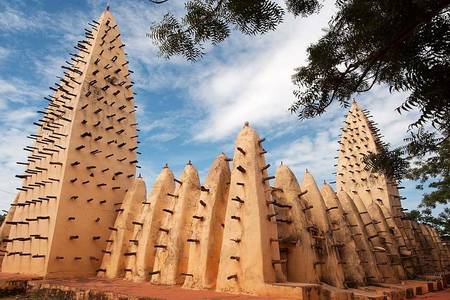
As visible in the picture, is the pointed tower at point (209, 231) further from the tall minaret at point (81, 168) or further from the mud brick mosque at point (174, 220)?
the tall minaret at point (81, 168)

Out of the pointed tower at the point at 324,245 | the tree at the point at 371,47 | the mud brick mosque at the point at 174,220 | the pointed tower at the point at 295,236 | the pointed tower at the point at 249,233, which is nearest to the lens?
the tree at the point at 371,47

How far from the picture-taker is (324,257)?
12.6m

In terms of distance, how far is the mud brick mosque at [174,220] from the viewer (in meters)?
10.6

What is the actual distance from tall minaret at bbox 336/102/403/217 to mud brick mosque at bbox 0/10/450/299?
1.85 m

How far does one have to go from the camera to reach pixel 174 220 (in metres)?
13.4

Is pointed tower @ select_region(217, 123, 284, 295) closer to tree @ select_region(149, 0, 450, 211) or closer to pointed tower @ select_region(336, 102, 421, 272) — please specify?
tree @ select_region(149, 0, 450, 211)

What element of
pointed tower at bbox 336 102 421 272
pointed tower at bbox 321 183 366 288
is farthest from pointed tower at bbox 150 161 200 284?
pointed tower at bbox 336 102 421 272

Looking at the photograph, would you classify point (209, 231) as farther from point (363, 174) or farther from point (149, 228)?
point (363, 174)

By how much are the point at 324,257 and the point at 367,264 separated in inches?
130

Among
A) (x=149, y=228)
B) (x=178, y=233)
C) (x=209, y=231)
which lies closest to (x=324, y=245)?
(x=209, y=231)

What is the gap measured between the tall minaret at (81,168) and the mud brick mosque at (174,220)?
5cm

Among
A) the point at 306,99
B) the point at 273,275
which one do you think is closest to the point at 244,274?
the point at 273,275

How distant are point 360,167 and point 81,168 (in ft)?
56.4

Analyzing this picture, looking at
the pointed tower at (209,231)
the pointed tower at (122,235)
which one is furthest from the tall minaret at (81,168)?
the pointed tower at (209,231)
